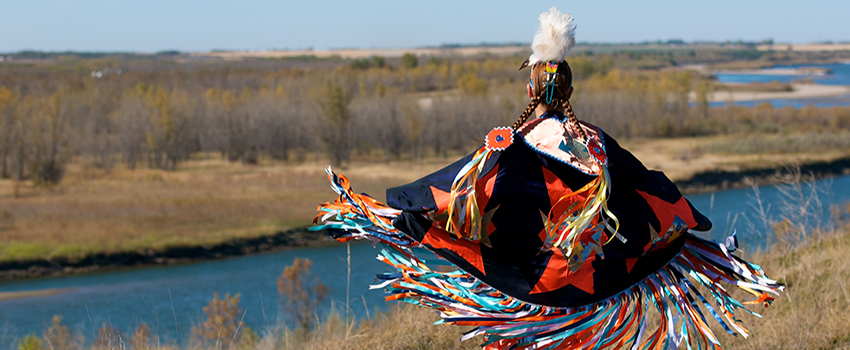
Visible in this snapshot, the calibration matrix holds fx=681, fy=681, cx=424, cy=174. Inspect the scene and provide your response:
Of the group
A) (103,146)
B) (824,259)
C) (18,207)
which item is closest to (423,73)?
(103,146)

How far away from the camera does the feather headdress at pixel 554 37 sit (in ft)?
8.75

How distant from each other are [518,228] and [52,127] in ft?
145

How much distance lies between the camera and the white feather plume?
2666 millimetres

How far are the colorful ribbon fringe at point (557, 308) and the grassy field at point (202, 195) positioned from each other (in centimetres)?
2396

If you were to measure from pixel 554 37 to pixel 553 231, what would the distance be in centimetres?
76

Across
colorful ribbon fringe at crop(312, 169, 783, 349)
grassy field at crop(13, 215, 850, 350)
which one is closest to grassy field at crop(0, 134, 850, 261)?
grassy field at crop(13, 215, 850, 350)

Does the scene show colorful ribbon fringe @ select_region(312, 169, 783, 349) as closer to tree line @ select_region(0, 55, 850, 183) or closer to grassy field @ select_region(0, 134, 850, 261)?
grassy field @ select_region(0, 134, 850, 261)

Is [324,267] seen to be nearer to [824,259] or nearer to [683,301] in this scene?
[824,259]

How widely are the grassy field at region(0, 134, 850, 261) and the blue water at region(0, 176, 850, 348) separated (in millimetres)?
2400

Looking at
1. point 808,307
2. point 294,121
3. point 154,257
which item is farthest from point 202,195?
point 808,307

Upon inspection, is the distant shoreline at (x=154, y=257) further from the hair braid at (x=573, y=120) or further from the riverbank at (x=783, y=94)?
the riverbank at (x=783, y=94)

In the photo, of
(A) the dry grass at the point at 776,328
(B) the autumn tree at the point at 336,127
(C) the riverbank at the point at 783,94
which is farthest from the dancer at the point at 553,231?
(C) the riverbank at the point at 783,94

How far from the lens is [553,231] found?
2594 millimetres

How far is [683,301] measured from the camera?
8.98 feet
